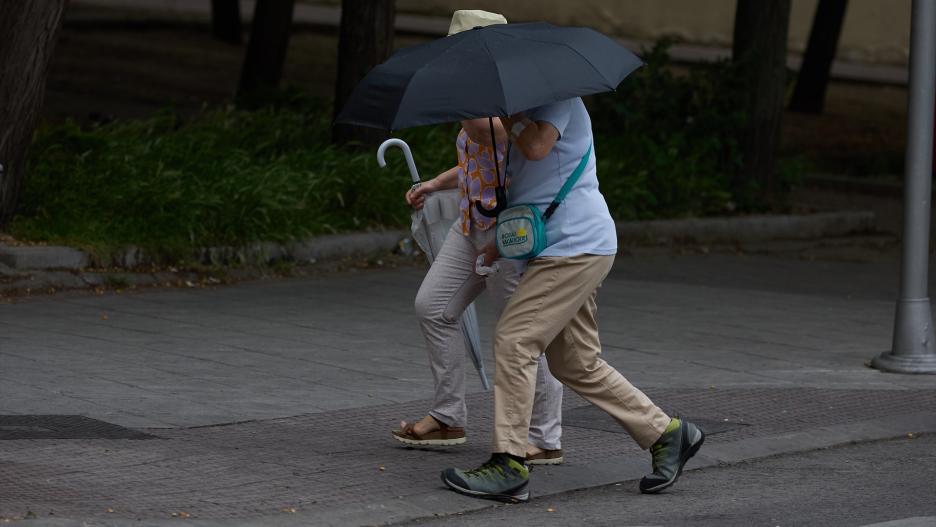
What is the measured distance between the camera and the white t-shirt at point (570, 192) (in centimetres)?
639

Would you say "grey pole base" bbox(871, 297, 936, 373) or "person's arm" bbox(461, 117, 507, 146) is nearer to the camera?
"person's arm" bbox(461, 117, 507, 146)

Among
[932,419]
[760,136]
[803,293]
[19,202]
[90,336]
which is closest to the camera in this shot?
[932,419]

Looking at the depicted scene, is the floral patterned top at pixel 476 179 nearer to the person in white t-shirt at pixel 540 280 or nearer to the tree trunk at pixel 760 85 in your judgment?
the person in white t-shirt at pixel 540 280

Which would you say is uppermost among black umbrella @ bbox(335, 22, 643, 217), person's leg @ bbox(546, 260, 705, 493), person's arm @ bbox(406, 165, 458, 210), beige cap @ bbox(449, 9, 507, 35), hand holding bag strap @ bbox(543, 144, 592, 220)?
beige cap @ bbox(449, 9, 507, 35)

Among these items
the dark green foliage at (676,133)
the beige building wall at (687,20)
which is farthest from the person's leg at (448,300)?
the beige building wall at (687,20)

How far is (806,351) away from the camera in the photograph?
32.8 feet

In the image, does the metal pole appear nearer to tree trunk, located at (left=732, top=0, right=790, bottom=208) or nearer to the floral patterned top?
the floral patterned top

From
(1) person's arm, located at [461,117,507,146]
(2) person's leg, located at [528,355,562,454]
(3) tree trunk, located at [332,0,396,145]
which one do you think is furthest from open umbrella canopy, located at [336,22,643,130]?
(3) tree trunk, located at [332,0,396,145]

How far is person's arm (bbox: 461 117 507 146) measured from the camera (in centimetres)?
652

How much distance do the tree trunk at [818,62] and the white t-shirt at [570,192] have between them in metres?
17.7

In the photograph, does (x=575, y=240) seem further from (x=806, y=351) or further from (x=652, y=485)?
(x=806, y=351)

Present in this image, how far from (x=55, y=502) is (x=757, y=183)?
10.5m

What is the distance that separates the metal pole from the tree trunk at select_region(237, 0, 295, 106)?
33.7 ft

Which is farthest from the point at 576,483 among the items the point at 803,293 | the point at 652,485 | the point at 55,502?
the point at 803,293
